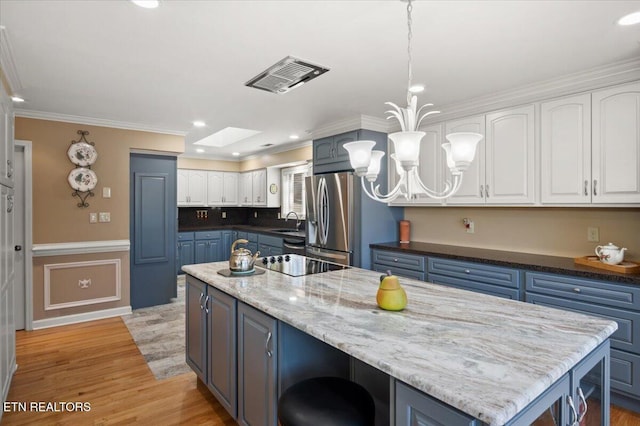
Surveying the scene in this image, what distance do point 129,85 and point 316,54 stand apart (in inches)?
67.4

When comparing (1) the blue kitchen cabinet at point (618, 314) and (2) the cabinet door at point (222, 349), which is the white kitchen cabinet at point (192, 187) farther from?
(1) the blue kitchen cabinet at point (618, 314)

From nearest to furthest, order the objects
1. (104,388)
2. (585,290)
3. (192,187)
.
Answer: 1. (585,290)
2. (104,388)
3. (192,187)

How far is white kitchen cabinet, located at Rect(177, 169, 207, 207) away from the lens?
6685 millimetres

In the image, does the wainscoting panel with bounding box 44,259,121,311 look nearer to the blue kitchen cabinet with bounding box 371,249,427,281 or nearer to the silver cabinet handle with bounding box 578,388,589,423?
the blue kitchen cabinet with bounding box 371,249,427,281

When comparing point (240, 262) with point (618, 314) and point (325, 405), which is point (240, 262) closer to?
point (325, 405)

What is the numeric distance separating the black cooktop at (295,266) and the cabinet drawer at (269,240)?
238 cm

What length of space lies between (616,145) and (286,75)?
8.27 feet

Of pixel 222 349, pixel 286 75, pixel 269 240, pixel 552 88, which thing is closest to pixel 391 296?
pixel 222 349

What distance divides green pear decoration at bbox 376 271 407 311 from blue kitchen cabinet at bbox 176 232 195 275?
5.44m

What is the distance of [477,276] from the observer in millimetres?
3080

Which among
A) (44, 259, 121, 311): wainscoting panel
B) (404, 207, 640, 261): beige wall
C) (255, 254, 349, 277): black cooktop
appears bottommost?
(44, 259, 121, 311): wainscoting panel

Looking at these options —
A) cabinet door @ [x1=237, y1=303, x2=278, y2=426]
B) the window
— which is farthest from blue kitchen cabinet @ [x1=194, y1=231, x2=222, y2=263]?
cabinet door @ [x1=237, y1=303, x2=278, y2=426]

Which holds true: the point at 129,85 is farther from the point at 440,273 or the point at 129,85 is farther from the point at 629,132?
the point at 629,132

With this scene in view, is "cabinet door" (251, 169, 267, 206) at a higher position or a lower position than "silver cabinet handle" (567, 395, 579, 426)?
higher
